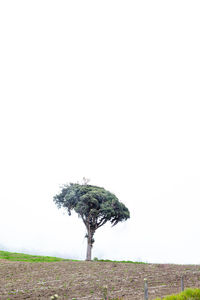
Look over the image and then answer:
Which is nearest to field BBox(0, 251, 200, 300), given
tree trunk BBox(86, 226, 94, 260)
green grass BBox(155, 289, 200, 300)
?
green grass BBox(155, 289, 200, 300)

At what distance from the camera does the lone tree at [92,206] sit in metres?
42.0

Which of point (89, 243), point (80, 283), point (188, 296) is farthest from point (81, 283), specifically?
point (89, 243)

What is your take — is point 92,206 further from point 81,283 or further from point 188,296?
point 188,296

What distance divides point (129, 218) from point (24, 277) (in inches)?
997

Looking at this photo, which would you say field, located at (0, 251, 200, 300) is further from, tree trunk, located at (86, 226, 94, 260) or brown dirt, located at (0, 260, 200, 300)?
tree trunk, located at (86, 226, 94, 260)

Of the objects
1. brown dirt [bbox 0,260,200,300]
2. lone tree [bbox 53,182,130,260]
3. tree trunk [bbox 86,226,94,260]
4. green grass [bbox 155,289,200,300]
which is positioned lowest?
brown dirt [bbox 0,260,200,300]

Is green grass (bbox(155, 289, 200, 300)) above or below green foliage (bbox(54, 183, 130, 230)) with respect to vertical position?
below

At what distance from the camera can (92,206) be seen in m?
42.9

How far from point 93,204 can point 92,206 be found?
35 centimetres

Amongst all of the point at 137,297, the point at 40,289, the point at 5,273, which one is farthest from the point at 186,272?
the point at 5,273

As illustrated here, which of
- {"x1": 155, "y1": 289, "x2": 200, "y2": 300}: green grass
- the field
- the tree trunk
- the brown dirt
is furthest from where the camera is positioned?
the tree trunk

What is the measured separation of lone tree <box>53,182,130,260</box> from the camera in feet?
138

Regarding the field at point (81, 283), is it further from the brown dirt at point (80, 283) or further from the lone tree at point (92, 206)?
the lone tree at point (92, 206)

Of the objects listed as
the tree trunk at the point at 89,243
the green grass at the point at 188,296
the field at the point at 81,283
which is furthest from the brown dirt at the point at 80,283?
the tree trunk at the point at 89,243
